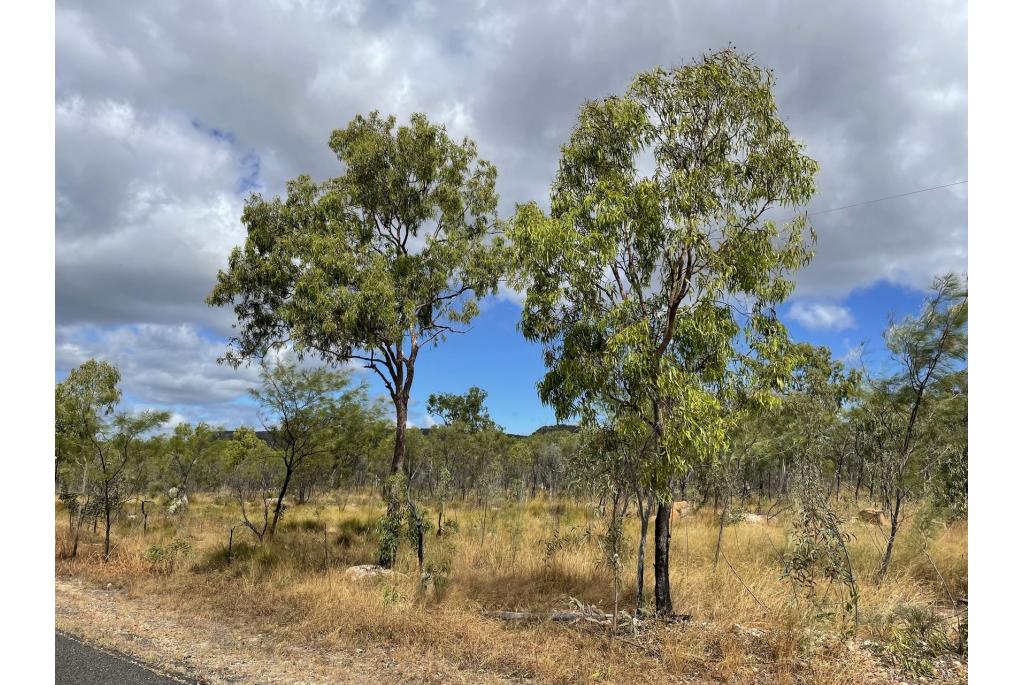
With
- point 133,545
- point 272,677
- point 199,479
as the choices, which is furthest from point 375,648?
point 199,479

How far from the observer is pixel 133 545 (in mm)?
15914

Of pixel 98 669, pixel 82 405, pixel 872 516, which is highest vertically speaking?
pixel 82 405

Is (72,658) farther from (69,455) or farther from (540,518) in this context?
(540,518)

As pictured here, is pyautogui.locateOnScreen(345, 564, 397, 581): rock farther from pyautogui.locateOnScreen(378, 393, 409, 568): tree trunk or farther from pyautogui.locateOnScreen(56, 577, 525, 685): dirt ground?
pyautogui.locateOnScreen(56, 577, 525, 685): dirt ground

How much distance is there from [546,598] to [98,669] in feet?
20.2

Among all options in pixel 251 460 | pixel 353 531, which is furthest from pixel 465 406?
pixel 251 460

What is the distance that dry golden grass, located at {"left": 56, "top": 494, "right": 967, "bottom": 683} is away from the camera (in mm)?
6888

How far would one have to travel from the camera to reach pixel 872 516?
19.8 m

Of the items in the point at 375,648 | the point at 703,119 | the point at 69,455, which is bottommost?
the point at 375,648

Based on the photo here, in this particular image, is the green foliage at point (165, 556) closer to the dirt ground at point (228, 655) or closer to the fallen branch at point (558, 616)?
the dirt ground at point (228, 655)

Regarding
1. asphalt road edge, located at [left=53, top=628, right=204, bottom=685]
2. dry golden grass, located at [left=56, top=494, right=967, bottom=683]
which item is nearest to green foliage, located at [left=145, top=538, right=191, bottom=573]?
dry golden grass, located at [left=56, top=494, right=967, bottom=683]

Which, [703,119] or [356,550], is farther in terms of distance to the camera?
[356,550]

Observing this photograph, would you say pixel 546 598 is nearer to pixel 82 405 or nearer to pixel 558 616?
pixel 558 616

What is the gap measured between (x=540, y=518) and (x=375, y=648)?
12.7 metres
